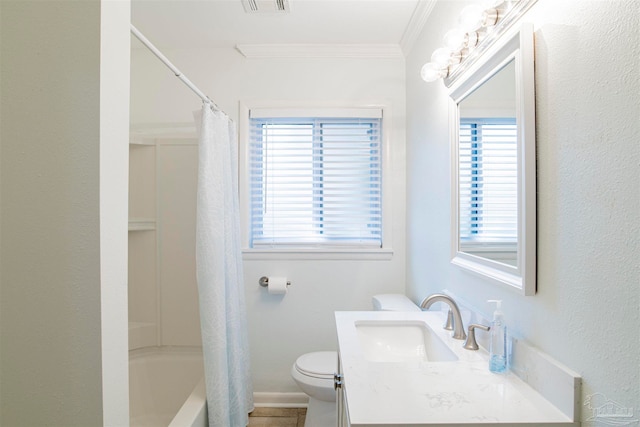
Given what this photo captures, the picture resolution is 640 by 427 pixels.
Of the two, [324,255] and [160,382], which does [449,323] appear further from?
[160,382]

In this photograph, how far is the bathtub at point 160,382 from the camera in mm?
2004

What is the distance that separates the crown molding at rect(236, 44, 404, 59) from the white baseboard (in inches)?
89.7

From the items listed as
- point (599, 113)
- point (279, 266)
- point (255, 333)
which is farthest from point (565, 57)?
point (255, 333)

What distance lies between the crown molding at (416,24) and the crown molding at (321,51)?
9 cm

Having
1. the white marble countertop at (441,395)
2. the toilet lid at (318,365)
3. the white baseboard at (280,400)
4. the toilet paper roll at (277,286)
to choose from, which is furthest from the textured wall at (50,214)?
the white baseboard at (280,400)

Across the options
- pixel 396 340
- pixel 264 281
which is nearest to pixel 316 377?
pixel 396 340

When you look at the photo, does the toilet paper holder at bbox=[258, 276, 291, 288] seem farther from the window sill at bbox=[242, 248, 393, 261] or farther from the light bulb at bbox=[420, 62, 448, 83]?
the light bulb at bbox=[420, 62, 448, 83]

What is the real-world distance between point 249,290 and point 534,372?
5.52 ft

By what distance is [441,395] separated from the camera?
32.1 inches

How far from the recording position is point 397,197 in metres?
2.17

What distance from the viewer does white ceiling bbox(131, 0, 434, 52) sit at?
174 cm

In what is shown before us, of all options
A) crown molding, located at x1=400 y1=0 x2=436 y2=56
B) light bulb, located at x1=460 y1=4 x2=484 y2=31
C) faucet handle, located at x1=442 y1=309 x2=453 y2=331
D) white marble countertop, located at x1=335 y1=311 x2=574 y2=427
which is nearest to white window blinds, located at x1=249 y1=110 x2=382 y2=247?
crown molding, located at x1=400 y1=0 x2=436 y2=56

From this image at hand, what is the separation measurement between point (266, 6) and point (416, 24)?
2.77 ft

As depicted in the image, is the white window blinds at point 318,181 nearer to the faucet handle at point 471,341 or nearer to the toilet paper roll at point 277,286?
the toilet paper roll at point 277,286
